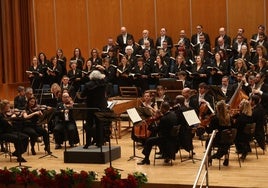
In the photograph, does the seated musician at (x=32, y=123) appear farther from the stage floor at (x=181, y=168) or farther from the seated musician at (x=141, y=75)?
the seated musician at (x=141, y=75)

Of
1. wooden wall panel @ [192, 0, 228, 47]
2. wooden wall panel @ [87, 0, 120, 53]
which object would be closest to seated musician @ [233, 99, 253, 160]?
wooden wall panel @ [192, 0, 228, 47]

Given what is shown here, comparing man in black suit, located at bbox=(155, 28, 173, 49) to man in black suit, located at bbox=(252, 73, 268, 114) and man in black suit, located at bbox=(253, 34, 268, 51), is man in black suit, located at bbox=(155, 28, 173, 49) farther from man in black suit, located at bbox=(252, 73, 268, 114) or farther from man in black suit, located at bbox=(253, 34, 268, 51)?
man in black suit, located at bbox=(252, 73, 268, 114)

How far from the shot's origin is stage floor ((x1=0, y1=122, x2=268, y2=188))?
8.48 metres

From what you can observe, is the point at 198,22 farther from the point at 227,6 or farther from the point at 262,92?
the point at 262,92

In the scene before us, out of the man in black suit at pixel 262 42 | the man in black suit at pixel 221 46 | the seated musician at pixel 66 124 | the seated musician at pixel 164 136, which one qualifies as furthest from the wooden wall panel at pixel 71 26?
the seated musician at pixel 164 136

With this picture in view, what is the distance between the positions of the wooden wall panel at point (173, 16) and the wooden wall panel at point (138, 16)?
8.9 inches

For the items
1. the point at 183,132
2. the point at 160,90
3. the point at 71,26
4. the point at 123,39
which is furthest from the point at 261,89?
the point at 71,26

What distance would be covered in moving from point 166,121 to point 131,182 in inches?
79.9

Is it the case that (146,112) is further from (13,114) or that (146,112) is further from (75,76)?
(75,76)

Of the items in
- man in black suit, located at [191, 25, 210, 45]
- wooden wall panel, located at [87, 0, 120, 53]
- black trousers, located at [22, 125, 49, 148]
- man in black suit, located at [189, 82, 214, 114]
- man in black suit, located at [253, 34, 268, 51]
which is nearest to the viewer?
black trousers, located at [22, 125, 49, 148]

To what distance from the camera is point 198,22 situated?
58.9 feet

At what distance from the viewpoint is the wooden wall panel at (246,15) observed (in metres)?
17.0

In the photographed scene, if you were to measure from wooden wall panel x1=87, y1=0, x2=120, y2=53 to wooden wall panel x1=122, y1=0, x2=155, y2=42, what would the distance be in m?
0.29

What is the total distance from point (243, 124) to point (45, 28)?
11255mm
